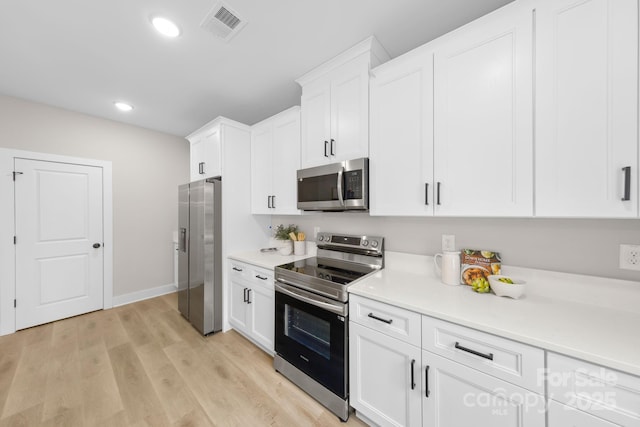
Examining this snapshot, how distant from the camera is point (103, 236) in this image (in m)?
3.20

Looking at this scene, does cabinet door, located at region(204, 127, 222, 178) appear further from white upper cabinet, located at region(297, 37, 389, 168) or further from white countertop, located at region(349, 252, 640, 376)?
white countertop, located at region(349, 252, 640, 376)

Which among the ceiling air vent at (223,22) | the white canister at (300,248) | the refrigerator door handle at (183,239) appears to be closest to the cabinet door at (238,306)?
the white canister at (300,248)

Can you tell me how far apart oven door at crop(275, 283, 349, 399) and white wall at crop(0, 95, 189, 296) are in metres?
2.81

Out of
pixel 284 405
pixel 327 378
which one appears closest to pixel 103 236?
pixel 284 405

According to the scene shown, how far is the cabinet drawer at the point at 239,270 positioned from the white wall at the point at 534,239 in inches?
53.6

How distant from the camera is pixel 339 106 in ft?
6.22

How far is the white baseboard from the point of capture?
3297 mm

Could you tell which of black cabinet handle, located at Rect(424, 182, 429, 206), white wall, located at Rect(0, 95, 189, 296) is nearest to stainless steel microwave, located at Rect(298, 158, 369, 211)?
black cabinet handle, located at Rect(424, 182, 429, 206)

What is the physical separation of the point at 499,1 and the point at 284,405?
9.67ft

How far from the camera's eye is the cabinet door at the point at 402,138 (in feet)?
4.81

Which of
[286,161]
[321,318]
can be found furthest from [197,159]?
[321,318]

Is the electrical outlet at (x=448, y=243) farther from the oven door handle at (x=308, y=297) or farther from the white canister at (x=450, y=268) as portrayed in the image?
the oven door handle at (x=308, y=297)

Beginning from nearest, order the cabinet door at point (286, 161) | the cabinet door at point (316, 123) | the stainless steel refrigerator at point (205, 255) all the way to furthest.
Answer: the cabinet door at point (316, 123) → the cabinet door at point (286, 161) → the stainless steel refrigerator at point (205, 255)

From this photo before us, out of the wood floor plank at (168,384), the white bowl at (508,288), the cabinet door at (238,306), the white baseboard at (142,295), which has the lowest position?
the wood floor plank at (168,384)
